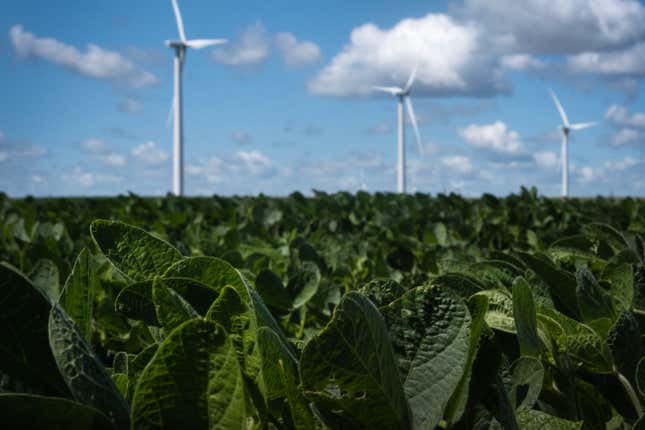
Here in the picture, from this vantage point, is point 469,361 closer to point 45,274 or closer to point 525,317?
point 525,317

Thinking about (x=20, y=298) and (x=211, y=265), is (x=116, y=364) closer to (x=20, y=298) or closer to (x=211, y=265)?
(x=211, y=265)

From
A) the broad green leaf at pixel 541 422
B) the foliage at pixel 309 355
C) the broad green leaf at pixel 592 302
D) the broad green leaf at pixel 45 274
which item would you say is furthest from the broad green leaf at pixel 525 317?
the broad green leaf at pixel 45 274

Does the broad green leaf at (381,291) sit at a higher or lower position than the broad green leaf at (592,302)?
higher

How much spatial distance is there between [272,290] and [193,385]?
4.16ft

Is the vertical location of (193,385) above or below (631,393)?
above

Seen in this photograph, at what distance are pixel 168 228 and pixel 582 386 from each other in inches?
180

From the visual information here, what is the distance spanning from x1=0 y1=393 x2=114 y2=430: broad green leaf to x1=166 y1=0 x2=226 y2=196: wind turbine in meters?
22.5

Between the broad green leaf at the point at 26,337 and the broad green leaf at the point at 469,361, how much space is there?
490mm

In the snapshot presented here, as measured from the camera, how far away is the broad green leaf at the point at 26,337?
77 centimetres

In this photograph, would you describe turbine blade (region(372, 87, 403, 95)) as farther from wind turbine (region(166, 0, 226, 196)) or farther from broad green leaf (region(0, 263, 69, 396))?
broad green leaf (region(0, 263, 69, 396))

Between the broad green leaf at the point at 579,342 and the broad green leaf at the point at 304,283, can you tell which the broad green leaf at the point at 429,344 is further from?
the broad green leaf at the point at 304,283


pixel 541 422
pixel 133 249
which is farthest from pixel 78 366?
pixel 541 422

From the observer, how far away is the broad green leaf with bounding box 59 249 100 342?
96 cm

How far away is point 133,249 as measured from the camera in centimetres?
113
